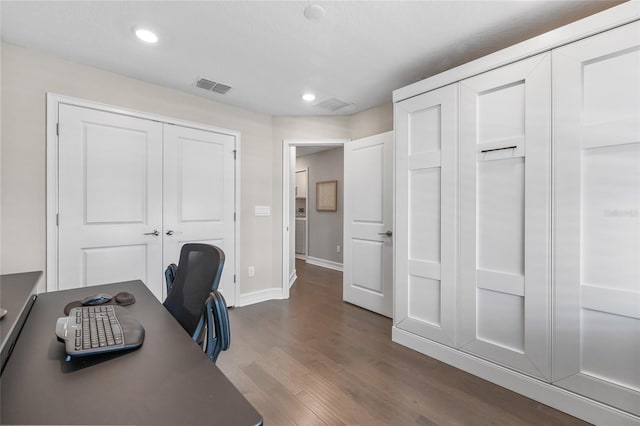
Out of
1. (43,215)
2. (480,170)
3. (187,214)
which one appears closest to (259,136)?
(187,214)

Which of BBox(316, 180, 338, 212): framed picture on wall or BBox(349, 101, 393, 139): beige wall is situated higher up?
BBox(349, 101, 393, 139): beige wall

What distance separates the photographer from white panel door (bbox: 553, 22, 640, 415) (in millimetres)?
1552

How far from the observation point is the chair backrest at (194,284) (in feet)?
3.95

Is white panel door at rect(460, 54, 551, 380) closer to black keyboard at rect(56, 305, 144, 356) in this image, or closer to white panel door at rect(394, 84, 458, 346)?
white panel door at rect(394, 84, 458, 346)

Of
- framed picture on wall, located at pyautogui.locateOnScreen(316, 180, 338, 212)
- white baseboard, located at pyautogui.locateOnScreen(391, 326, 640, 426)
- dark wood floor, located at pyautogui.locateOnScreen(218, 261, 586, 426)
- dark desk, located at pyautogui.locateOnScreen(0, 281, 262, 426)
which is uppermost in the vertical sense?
framed picture on wall, located at pyautogui.locateOnScreen(316, 180, 338, 212)

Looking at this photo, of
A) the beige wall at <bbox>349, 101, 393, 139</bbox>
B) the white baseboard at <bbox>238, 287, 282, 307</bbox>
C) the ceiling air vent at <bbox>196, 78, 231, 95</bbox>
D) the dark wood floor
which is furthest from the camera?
the white baseboard at <bbox>238, 287, 282, 307</bbox>

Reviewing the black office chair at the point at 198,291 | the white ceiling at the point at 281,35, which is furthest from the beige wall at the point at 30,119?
the black office chair at the point at 198,291

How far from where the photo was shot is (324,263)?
6.21 meters

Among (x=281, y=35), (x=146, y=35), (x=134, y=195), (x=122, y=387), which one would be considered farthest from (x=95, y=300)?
(x=281, y=35)

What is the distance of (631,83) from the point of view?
61.1 inches

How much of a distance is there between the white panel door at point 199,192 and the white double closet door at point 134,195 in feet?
0.03

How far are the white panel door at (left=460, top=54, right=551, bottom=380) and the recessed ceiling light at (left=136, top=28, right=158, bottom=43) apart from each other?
2335 millimetres

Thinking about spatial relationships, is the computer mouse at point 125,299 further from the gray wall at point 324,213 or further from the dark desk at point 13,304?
the gray wall at point 324,213

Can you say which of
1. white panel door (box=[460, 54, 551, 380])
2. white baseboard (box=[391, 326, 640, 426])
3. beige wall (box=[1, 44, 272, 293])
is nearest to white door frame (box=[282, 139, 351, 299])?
beige wall (box=[1, 44, 272, 293])
